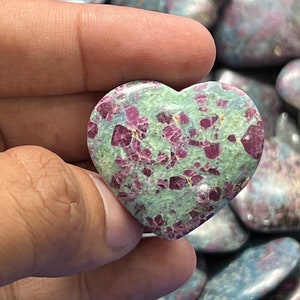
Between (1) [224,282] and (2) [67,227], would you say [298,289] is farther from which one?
(2) [67,227]

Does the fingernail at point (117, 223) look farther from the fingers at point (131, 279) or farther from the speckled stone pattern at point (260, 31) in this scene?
the speckled stone pattern at point (260, 31)

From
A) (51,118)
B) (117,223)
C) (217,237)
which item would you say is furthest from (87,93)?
(217,237)

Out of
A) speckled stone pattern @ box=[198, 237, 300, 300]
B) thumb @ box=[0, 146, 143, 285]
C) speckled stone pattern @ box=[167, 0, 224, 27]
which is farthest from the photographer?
speckled stone pattern @ box=[167, 0, 224, 27]

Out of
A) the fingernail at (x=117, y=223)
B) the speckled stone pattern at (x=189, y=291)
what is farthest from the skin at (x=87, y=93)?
the speckled stone pattern at (x=189, y=291)

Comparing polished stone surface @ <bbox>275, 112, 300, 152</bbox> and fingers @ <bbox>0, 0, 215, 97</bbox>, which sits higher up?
fingers @ <bbox>0, 0, 215, 97</bbox>

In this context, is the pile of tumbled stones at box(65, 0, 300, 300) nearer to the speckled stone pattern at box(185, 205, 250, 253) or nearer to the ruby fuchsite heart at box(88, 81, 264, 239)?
the speckled stone pattern at box(185, 205, 250, 253)

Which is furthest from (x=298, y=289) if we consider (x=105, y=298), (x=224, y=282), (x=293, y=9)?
(x=293, y=9)

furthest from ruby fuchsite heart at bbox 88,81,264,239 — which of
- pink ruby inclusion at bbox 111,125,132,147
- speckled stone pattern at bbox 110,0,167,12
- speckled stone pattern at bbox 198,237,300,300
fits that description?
speckled stone pattern at bbox 110,0,167,12
